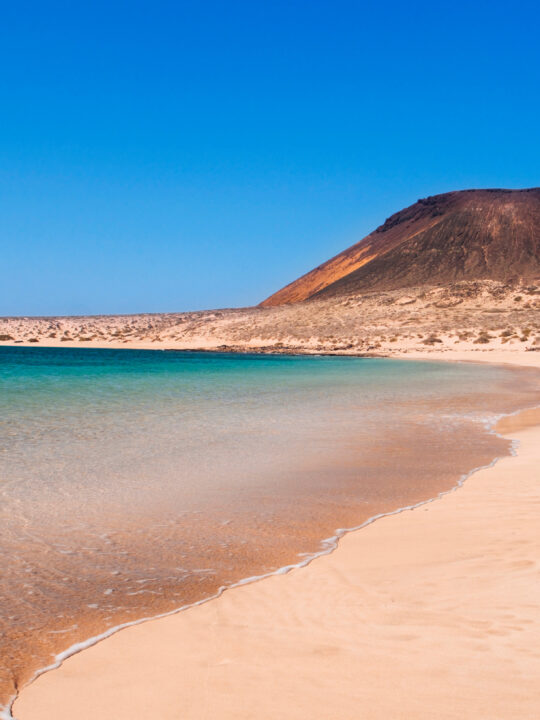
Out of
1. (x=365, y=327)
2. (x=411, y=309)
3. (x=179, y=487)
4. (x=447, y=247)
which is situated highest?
(x=447, y=247)

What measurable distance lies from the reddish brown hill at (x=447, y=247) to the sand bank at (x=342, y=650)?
68600 mm

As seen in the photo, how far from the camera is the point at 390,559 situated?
428 centimetres

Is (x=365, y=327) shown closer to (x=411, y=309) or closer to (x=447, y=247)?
(x=411, y=309)

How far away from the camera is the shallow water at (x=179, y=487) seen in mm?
3816

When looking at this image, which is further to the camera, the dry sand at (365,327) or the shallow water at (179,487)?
the dry sand at (365,327)

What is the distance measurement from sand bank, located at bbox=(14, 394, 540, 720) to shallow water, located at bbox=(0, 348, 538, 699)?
31 cm

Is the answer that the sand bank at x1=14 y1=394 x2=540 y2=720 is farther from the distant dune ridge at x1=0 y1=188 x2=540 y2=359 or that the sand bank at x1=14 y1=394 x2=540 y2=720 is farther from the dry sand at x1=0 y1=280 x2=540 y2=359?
the dry sand at x1=0 y1=280 x2=540 y2=359

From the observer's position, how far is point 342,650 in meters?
2.97

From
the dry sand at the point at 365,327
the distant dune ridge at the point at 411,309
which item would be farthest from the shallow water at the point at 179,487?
the dry sand at the point at 365,327

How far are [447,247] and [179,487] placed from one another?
80.2 m

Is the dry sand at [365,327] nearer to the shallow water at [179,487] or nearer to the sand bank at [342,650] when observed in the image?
the shallow water at [179,487]

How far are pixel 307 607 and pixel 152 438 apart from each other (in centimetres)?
630

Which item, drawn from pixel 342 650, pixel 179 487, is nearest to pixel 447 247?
pixel 179 487

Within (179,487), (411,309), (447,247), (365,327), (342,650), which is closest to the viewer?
(342,650)
